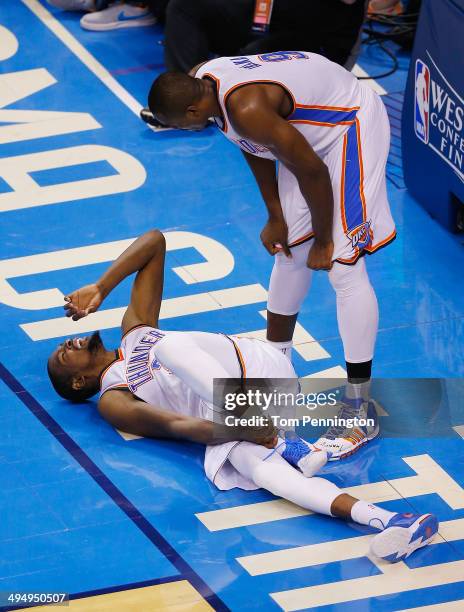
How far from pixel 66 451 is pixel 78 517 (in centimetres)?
40

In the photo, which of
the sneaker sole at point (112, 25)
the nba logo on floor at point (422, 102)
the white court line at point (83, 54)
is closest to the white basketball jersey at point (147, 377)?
the nba logo on floor at point (422, 102)

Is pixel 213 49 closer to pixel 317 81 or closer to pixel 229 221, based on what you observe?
pixel 229 221

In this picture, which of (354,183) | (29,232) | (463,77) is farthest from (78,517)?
(463,77)

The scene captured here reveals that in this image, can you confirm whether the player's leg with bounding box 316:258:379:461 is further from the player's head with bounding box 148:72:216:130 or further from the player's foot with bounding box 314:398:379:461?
the player's head with bounding box 148:72:216:130

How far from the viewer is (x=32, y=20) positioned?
881 cm

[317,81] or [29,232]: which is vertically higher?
[317,81]

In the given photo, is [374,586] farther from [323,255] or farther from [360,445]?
[323,255]

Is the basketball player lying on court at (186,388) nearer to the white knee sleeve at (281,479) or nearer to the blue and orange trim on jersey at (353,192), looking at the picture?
the white knee sleeve at (281,479)

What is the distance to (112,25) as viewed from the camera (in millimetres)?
8688

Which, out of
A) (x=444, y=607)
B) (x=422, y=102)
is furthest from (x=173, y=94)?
(x=422, y=102)

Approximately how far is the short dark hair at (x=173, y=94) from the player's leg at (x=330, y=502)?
1266mm

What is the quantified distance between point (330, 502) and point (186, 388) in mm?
730

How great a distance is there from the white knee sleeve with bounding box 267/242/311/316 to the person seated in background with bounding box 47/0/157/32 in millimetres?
3966

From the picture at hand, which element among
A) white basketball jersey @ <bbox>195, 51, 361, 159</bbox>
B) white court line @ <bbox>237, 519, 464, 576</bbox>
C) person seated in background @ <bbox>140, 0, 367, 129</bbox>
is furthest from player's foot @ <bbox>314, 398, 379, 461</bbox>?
person seated in background @ <bbox>140, 0, 367, 129</bbox>
